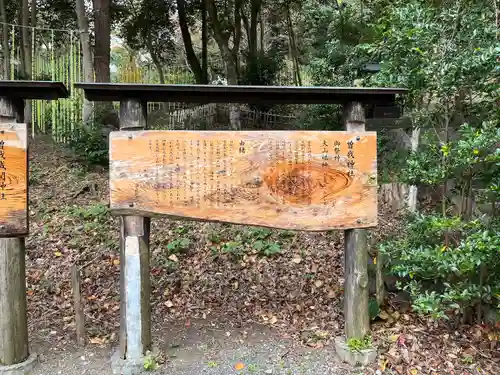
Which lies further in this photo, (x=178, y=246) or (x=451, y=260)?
(x=178, y=246)

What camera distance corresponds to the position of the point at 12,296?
12.4 ft

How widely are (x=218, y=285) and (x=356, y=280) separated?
6.74 feet

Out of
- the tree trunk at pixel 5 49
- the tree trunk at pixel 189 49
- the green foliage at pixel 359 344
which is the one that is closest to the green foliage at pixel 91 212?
the tree trunk at pixel 5 49

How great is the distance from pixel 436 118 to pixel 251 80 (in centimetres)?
1027

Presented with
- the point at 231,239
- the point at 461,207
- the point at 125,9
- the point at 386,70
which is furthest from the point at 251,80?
the point at 461,207

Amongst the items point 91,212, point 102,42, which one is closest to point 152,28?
point 102,42

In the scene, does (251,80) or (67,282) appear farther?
(251,80)

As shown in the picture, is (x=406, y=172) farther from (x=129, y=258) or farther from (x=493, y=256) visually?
(x=129, y=258)

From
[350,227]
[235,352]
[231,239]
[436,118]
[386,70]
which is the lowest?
[235,352]

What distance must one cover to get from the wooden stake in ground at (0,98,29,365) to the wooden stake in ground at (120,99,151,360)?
35.9 inches

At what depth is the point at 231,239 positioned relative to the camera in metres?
6.38

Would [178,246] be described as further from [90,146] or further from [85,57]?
[85,57]

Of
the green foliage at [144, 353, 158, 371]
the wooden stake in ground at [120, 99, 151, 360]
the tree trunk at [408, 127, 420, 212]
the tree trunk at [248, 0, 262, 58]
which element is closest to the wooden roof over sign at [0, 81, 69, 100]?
the wooden stake in ground at [120, 99, 151, 360]

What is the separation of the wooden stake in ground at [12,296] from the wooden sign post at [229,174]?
3.00ft
